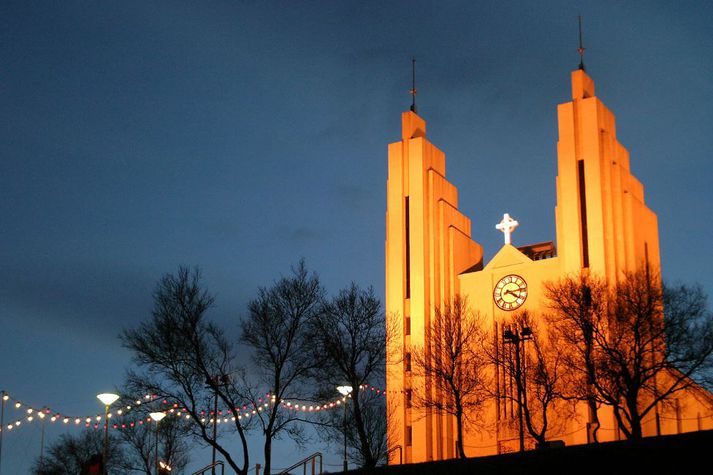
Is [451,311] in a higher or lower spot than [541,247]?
lower

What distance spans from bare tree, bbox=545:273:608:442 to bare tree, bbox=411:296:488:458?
452 cm

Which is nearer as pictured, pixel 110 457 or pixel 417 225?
pixel 417 225

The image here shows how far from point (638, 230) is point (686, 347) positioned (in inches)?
593

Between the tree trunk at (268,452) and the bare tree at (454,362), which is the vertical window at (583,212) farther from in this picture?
the tree trunk at (268,452)

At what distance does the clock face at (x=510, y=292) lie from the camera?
59.8 m

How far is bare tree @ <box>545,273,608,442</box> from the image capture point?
45969 mm

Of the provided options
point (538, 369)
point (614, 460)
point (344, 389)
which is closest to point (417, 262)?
point (538, 369)

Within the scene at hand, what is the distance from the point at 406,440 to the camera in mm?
59188

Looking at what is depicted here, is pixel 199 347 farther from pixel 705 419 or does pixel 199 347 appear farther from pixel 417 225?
pixel 705 419

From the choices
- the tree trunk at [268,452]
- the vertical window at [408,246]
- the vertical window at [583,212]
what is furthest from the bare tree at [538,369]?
the tree trunk at [268,452]

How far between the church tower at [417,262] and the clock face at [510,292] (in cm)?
316

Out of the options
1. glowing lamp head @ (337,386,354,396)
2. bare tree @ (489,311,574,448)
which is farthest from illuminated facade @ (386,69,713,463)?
glowing lamp head @ (337,386,354,396)

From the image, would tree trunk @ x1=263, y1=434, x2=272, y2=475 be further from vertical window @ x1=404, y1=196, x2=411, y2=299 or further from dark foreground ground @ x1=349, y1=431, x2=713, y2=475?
vertical window @ x1=404, y1=196, x2=411, y2=299

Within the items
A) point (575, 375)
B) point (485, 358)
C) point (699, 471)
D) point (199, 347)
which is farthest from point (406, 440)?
point (699, 471)
